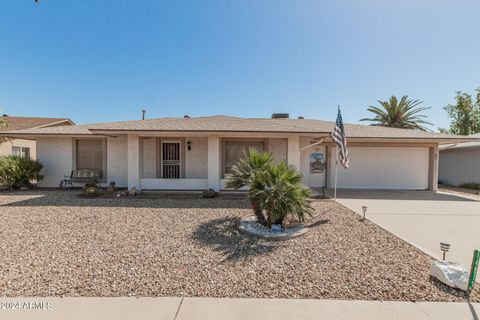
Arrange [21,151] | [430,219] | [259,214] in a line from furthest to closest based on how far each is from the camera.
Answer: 1. [21,151]
2. [430,219]
3. [259,214]

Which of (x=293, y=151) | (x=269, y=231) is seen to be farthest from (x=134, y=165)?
(x=269, y=231)

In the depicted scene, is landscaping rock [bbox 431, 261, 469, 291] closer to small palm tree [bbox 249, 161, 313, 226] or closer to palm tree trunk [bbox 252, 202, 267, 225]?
small palm tree [bbox 249, 161, 313, 226]

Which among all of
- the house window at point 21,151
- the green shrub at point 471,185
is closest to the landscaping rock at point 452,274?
the green shrub at point 471,185

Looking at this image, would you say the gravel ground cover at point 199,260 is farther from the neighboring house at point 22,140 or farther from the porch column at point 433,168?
the neighboring house at point 22,140

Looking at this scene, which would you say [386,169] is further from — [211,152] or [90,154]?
[90,154]

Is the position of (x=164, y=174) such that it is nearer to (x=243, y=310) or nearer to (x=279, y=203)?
(x=279, y=203)

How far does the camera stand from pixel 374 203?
8641 millimetres

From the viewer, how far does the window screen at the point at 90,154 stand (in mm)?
11320

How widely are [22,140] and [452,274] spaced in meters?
25.5

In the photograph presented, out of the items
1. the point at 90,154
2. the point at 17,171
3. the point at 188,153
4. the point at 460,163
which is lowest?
the point at 17,171

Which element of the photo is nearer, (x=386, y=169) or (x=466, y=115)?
(x=386, y=169)

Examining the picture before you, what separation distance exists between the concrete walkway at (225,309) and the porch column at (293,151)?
6792 millimetres

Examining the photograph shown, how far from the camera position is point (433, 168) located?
11.9m

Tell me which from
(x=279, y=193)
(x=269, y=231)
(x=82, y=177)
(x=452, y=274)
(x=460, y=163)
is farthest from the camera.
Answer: (x=460, y=163)
